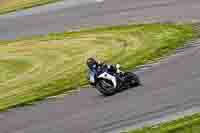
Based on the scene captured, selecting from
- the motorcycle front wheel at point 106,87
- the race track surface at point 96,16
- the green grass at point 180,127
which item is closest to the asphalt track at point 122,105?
the motorcycle front wheel at point 106,87

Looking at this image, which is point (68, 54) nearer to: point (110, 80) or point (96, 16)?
point (96, 16)

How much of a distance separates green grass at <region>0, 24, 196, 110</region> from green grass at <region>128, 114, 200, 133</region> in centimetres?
697

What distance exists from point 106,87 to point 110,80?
0.26 meters

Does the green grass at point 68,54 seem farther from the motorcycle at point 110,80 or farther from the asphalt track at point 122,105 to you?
the motorcycle at point 110,80

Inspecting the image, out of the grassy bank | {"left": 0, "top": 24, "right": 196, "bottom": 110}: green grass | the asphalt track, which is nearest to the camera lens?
the asphalt track

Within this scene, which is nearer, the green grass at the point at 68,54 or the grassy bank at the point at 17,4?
the green grass at the point at 68,54

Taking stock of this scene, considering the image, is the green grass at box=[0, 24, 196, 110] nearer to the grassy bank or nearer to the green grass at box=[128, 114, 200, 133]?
the grassy bank

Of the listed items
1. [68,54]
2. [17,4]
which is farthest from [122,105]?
[17,4]

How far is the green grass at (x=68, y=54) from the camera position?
26050mm

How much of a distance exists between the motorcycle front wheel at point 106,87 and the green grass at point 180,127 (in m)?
4.10

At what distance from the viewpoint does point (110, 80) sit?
2238cm

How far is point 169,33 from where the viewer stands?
30.5m

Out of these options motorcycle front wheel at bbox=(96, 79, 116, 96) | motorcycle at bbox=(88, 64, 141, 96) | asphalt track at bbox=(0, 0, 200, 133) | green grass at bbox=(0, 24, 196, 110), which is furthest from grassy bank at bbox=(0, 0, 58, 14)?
motorcycle front wheel at bbox=(96, 79, 116, 96)

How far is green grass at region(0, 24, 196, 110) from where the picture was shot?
2605cm
